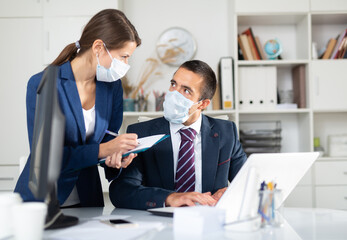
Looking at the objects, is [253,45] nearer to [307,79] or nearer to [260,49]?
[260,49]

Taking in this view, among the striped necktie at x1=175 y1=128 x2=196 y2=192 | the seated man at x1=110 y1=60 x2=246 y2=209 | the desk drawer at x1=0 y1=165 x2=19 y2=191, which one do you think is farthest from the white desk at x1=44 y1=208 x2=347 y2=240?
the desk drawer at x1=0 y1=165 x2=19 y2=191

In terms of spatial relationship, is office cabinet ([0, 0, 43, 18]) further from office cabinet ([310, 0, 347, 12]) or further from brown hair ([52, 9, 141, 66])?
office cabinet ([310, 0, 347, 12])

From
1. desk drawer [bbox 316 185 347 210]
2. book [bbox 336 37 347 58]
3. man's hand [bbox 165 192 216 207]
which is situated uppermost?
book [bbox 336 37 347 58]

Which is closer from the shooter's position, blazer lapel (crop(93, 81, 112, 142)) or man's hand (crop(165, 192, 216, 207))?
man's hand (crop(165, 192, 216, 207))

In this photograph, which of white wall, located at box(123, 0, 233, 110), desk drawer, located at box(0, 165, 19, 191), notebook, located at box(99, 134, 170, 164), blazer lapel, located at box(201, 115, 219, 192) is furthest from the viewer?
white wall, located at box(123, 0, 233, 110)

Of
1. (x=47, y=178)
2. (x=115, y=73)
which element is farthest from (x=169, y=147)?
(x=47, y=178)

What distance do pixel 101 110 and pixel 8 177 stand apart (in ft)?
6.23

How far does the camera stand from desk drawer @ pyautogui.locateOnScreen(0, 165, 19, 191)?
323 centimetres

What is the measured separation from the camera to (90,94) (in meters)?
1.78

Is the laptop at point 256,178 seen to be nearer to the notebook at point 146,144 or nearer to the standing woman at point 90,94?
the notebook at point 146,144

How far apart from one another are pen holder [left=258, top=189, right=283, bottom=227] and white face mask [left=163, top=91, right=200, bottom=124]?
81 centimetres

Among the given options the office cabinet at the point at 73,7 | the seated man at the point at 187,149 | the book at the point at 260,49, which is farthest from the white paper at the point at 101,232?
the book at the point at 260,49

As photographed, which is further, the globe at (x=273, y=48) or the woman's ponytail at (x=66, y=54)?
the globe at (x=273, y=48)

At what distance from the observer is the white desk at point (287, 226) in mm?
1018
